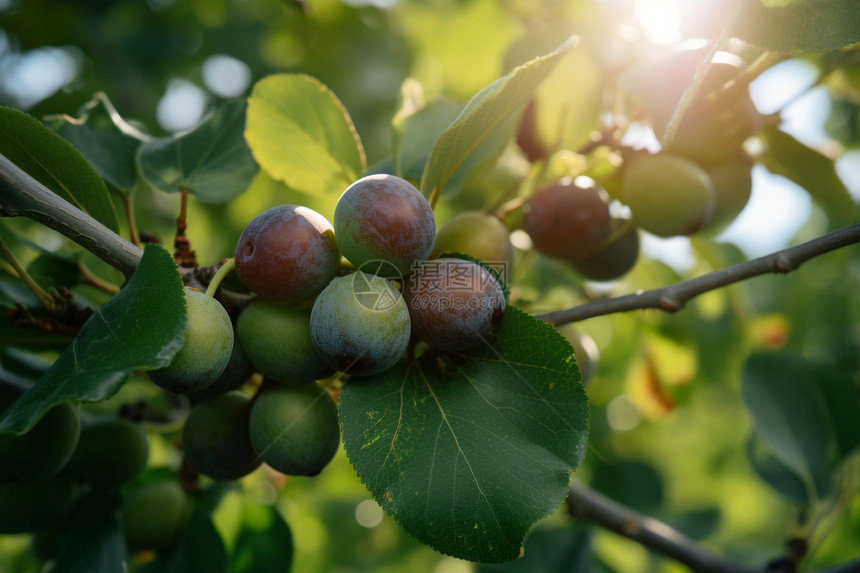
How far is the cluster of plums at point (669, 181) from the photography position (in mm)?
1262

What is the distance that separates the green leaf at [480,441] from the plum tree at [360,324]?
0.27ft

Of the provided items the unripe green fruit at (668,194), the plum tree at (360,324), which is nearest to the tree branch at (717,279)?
the unripe green fruit at (668,194)

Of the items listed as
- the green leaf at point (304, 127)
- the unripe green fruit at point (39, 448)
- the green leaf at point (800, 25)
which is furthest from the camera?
the green leaf at point (304, 127)

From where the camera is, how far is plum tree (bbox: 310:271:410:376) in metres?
0.84

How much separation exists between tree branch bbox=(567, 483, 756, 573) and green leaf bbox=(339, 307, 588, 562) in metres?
0.88

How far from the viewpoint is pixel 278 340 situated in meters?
0.95

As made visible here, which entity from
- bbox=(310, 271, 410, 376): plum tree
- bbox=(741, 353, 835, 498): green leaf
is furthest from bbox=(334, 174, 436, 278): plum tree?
bbox=(741, 353, 835, 498): green leaf

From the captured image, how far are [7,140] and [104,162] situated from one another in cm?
34

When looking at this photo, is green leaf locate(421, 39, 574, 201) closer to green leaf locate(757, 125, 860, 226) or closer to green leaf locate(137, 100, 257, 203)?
green leaf locate(137, 100, 257, 203)

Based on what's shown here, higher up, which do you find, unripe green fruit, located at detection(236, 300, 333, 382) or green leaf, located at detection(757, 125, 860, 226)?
green leaf, located at detection(757, 125, 860, 226)

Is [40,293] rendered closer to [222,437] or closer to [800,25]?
[222,437]

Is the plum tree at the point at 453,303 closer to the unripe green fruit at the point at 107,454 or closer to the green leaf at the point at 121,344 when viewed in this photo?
the green leaf at the point at 121,344

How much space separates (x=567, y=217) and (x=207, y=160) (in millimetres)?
820

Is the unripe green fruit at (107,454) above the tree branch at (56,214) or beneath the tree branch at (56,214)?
beneath
